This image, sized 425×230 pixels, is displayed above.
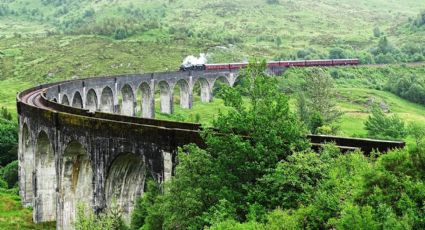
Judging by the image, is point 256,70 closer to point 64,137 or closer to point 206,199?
point 206,199

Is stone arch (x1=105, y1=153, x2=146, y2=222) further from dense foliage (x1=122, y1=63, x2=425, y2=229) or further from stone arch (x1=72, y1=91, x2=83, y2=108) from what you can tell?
stone arch (x1=72, y1=91, x2=83, y2=108)

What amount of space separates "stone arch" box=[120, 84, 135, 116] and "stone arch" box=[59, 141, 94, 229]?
49.3 meters

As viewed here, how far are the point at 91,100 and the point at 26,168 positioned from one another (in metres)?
30.6

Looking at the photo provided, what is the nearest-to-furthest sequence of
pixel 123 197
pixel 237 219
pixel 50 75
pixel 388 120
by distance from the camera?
1. pixel 237 219
2. pixel 123 197
3. pixel 388 120
4. pixel 50 75

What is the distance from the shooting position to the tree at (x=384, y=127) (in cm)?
6400

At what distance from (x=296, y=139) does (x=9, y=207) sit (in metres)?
33.7

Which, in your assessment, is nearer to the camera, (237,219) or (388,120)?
(237,219)

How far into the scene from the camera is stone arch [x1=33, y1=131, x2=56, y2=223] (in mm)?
43406

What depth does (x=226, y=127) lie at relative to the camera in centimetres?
2336

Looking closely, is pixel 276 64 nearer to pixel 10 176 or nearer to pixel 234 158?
pixel 10 176

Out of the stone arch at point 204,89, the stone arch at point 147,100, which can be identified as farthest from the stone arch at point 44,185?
the stone arch at point 204,89

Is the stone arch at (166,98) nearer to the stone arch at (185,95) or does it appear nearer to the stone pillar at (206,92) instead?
the stone arch at (185,95)

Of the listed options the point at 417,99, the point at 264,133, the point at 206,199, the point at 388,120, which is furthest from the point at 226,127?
the point at 417,99

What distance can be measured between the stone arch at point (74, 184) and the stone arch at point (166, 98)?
5891 centimetres
